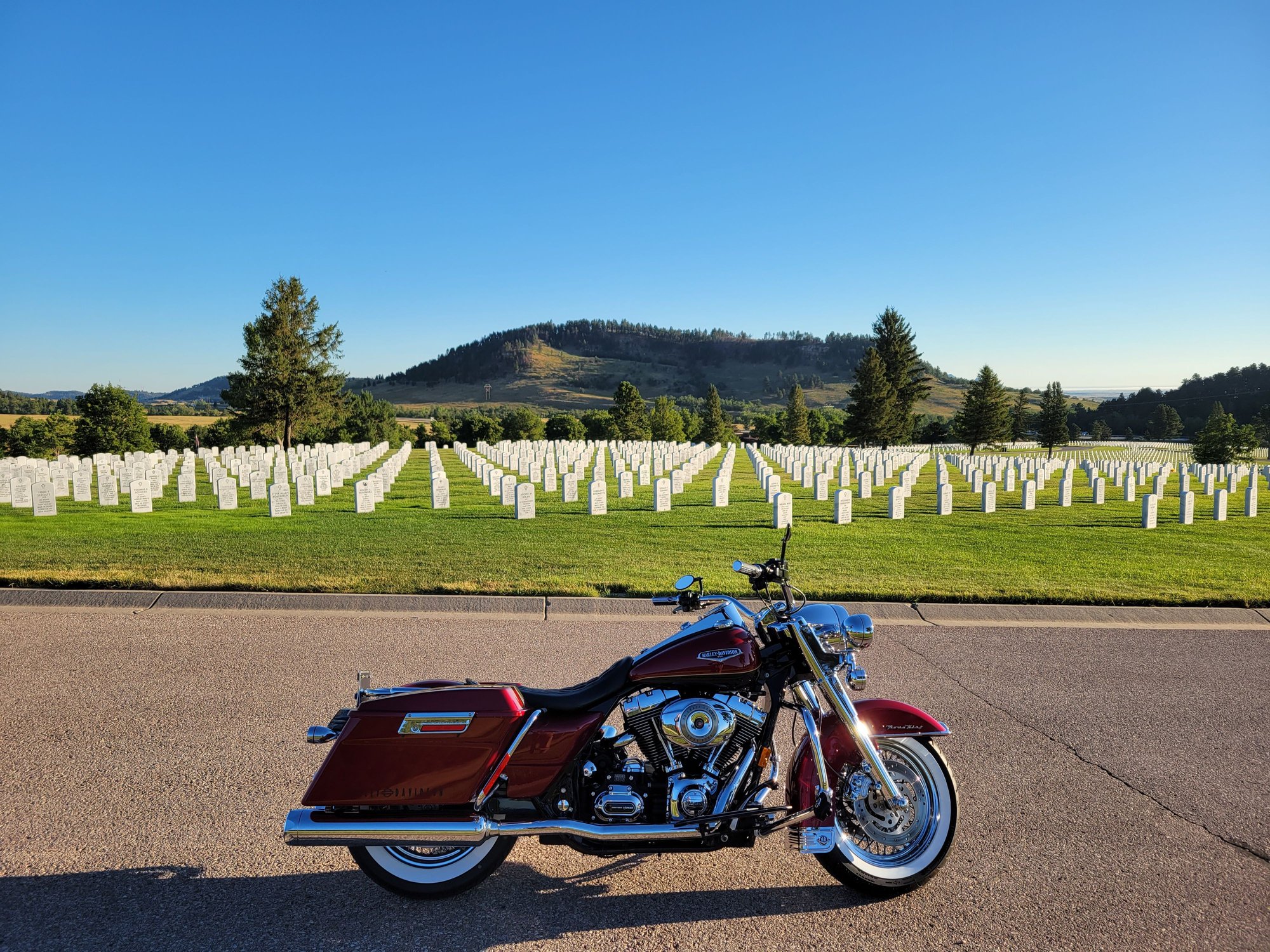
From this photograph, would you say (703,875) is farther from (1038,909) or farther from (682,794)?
(1038,909)

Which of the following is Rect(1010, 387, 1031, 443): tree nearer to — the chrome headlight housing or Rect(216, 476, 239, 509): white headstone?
Rect(216, 476, 239, 509): white headstone

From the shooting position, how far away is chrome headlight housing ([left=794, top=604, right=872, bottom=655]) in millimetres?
3090

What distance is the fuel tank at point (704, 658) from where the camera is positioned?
3.03 m

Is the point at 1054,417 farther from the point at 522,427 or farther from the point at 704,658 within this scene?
the point at 704,658

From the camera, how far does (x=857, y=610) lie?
7809 mm

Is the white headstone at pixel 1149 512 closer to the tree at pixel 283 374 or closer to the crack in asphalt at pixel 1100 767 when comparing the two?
the crack in asphalt at pixel 1100 767

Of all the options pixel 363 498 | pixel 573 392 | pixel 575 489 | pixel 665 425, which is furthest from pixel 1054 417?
pixel 573 392

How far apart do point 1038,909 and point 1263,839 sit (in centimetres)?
137

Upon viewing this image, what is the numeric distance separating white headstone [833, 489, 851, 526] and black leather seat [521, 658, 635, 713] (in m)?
13.1

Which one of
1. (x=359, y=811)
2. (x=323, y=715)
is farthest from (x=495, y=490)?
(x=359, y=811)

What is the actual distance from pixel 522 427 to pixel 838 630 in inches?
1919

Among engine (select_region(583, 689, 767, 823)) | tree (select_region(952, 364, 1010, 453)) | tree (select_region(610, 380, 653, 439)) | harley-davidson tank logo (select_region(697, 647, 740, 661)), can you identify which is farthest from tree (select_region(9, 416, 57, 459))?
tree (select_region(952, 364, 1010, 453))

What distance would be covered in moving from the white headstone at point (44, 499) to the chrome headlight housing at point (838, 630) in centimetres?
1676

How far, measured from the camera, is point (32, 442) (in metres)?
32.8
